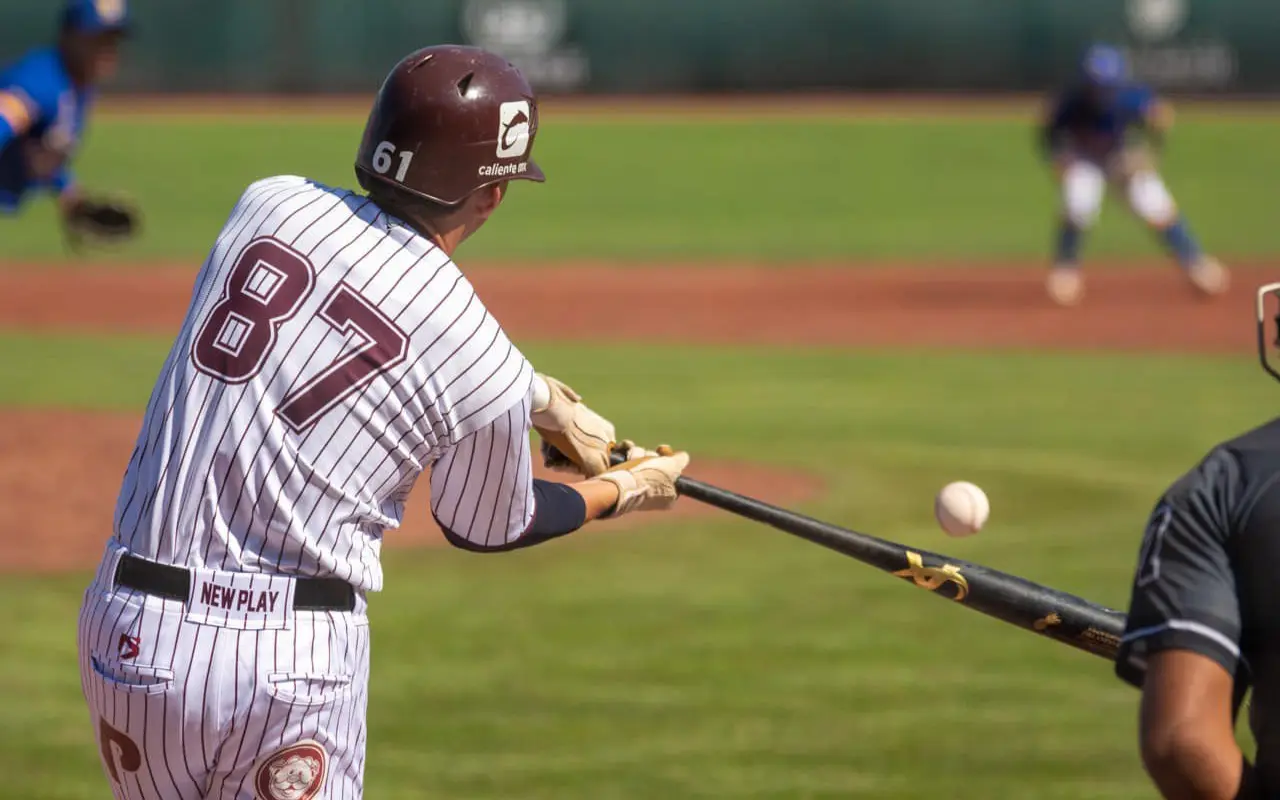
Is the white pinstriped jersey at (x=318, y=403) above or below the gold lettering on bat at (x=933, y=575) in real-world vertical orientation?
above

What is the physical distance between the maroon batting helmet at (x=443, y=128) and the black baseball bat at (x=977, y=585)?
102cm

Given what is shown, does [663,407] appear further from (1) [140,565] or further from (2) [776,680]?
(1) [140,565]

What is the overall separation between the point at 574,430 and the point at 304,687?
1.11 meters

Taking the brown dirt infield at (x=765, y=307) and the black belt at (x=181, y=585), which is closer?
the black belt at (x=181, y=585)

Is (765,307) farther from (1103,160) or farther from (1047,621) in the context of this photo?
→ (1047,621)

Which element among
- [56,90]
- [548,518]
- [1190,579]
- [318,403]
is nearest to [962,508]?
[548,518]

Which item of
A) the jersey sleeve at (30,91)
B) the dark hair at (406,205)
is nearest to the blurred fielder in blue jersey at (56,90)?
the jersey sleeve at (30,91)

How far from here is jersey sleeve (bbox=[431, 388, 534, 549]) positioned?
3.20 meters

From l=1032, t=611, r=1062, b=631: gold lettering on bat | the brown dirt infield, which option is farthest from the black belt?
the brown dirt infield

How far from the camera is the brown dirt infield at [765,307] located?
1606 centimetres

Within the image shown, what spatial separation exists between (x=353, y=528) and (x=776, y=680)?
391 cm

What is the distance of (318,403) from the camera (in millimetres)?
3049

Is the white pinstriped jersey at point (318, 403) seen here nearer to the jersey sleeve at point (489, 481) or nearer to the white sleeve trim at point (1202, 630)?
the jersey sleeve at point (489, 481)

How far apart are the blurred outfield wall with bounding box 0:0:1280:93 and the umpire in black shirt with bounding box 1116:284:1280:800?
30933mm
